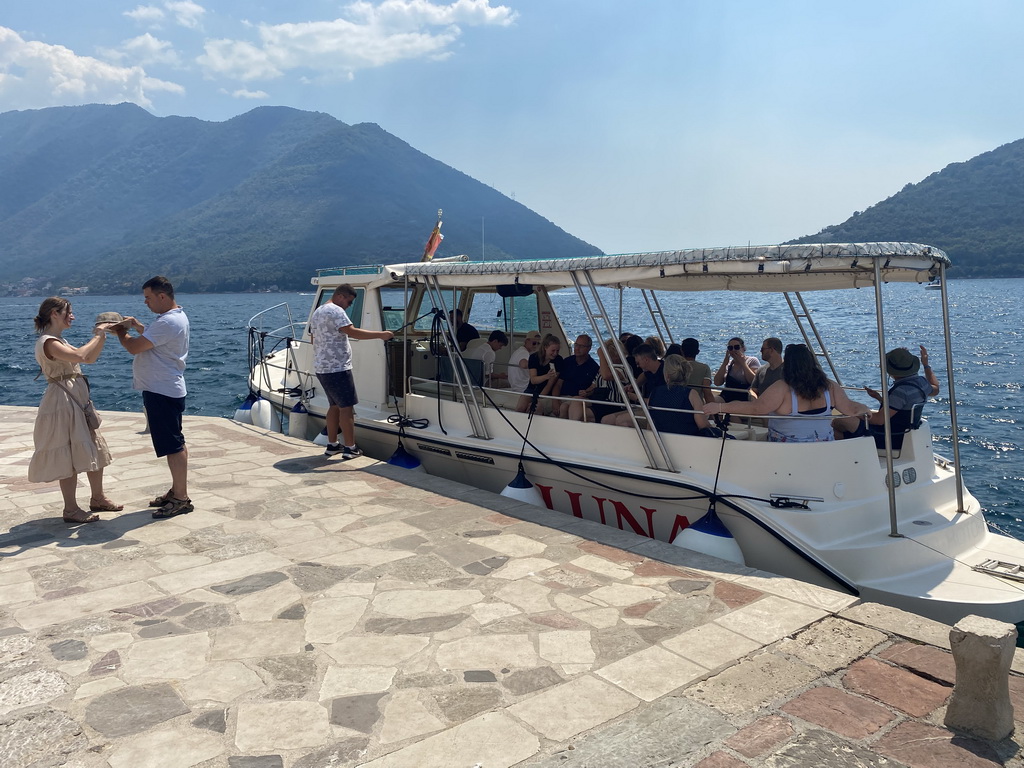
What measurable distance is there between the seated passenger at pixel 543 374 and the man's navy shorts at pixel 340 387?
1.87 m

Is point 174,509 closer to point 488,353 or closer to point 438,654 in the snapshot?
point 438,654

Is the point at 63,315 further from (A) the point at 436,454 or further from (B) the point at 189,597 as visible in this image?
(A) the point at 436,454

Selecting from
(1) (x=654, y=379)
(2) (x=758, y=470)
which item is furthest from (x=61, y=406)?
(2) (x=758, y=470)

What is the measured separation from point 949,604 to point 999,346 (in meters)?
34.2

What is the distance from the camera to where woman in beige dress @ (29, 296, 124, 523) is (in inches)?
204

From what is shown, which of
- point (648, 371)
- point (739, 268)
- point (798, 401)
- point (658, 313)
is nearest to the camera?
point (739, 268)

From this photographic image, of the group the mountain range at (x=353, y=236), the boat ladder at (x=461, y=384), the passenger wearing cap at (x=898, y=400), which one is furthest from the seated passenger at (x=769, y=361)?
the mountain range at (x=353, y=236)

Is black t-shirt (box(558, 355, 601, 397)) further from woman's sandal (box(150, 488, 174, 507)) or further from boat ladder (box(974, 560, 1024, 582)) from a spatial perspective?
woman's sandal (box(150, 488, 174, 507))

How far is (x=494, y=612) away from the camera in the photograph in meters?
4.01

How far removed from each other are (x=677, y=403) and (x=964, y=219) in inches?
4133

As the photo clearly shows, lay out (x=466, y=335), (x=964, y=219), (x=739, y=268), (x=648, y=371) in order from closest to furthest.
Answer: (x=739, y=268)
(x=648, y=371)
(x=466, y=335)
(x=964, y=219)

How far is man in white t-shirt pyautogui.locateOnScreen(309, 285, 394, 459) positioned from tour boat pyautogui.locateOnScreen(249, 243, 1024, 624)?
68cm

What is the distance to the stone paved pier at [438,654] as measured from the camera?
9.09 feet

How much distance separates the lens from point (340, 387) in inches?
314
